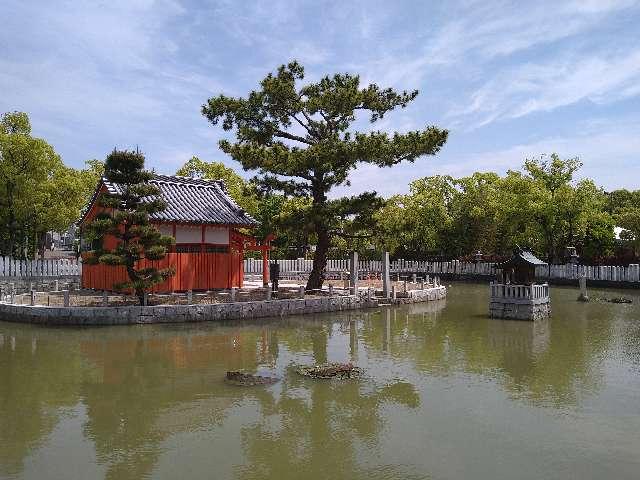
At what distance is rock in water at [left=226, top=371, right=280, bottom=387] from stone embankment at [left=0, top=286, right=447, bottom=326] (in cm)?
926

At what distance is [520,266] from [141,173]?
16.4m

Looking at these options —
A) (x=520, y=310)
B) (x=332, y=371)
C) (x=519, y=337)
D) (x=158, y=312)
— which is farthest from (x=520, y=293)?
(x=158, y=312)

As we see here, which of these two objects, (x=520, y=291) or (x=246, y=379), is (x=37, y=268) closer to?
(x=246, y=379)

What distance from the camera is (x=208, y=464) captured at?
7949 mm

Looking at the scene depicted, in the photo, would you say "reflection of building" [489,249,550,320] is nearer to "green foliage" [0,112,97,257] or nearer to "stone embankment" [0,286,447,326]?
"stone embankment" [0,286,447,326]

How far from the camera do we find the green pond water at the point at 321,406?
7.95 metres

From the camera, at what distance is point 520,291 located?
73.2 feet

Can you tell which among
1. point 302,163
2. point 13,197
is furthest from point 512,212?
point 13,197

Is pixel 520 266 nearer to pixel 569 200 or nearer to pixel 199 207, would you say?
pixel 199 207

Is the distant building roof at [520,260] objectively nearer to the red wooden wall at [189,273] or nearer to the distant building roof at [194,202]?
the distant building roof at [194,202]

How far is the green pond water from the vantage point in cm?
795

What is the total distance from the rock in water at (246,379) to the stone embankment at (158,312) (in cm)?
926

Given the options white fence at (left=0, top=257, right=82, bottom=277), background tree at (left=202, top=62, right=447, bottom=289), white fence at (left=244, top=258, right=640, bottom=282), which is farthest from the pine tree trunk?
white fence at (left=0, top=257, right=82, bottom=277)

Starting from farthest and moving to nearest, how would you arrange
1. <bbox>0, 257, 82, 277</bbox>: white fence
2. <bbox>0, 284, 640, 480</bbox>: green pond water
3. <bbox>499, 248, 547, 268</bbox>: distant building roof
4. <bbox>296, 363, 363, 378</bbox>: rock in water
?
<bbox>0, 257, 82, 277</bbox>: white fence
<bbox>499, 248, 547, 268</bbox>: distant building roof
<bbox>296, 363, 363, 378</bbox>: rock in water
<bbox>0, 284, 640, 480</bbox>: green pond water
